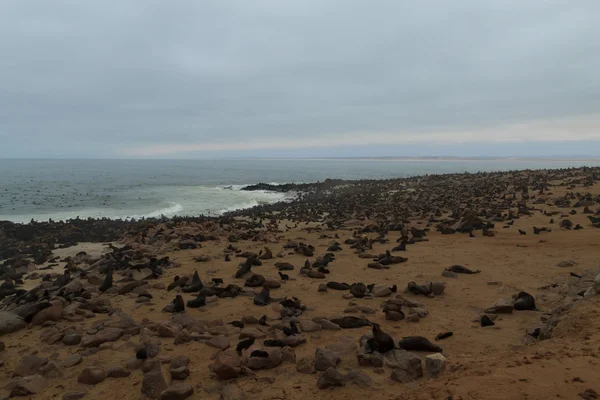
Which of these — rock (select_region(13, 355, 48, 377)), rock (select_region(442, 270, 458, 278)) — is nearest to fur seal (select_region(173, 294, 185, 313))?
rock (select_region(13, 355, 48, 377))

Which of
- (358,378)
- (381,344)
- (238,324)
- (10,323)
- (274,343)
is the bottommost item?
(10,323)

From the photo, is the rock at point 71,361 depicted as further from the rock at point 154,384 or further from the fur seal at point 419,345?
the fur seal at point 419,345

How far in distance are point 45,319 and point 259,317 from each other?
12.1 feet

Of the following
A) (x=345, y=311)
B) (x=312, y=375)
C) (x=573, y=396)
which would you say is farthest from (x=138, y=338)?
(x=573, y=396)

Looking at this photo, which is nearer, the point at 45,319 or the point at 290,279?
the point at 45,319

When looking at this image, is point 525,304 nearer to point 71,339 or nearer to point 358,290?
point 358,290

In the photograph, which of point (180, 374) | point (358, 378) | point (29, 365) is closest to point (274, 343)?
point (180, 374)

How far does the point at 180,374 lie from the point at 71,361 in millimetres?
1734

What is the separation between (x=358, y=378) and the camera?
14.1 ft

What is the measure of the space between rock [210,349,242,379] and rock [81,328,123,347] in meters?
2.03

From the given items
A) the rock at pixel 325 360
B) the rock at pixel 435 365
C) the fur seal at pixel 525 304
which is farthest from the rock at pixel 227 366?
the fur seal at pixel 525 304

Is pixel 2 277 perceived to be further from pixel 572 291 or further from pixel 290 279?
pixel 572 291

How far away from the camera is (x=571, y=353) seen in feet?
13.1

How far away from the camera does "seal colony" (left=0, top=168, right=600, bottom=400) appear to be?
167 inches
